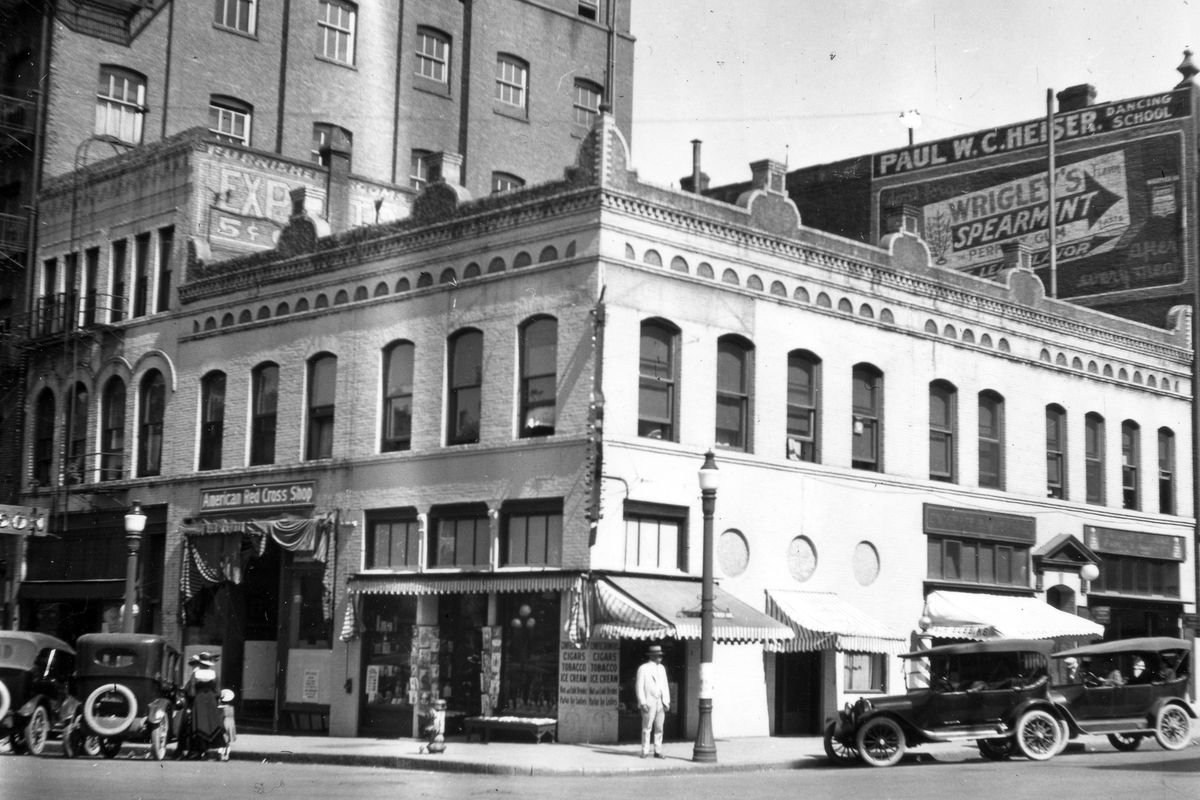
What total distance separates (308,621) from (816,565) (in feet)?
33.9

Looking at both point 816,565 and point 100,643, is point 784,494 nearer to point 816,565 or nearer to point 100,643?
point 816,565

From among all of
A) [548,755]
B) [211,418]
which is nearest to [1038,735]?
[548,755]

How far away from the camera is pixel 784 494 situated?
29703 mm

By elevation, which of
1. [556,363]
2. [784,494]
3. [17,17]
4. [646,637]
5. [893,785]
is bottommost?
[893,785]

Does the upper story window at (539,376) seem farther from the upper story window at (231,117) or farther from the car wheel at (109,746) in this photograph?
the upper story window at (231,117)

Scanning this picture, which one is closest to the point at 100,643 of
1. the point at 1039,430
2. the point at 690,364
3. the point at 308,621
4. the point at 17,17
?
the point at 308,621

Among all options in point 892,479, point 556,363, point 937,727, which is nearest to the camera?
point 937,727

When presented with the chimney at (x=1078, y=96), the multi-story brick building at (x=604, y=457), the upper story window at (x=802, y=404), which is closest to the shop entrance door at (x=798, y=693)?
the multi-story brick building at (x=604, y=457)

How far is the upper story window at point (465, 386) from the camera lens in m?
29.5

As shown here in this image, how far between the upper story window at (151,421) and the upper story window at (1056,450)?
2016cm

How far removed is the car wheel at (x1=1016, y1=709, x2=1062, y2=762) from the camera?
78.7ft

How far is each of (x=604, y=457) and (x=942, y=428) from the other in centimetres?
976

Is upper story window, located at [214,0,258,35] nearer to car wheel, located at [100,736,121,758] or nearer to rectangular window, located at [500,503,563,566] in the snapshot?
rectangular window, located at [500,503,563,566]

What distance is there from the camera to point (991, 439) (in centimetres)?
3450
